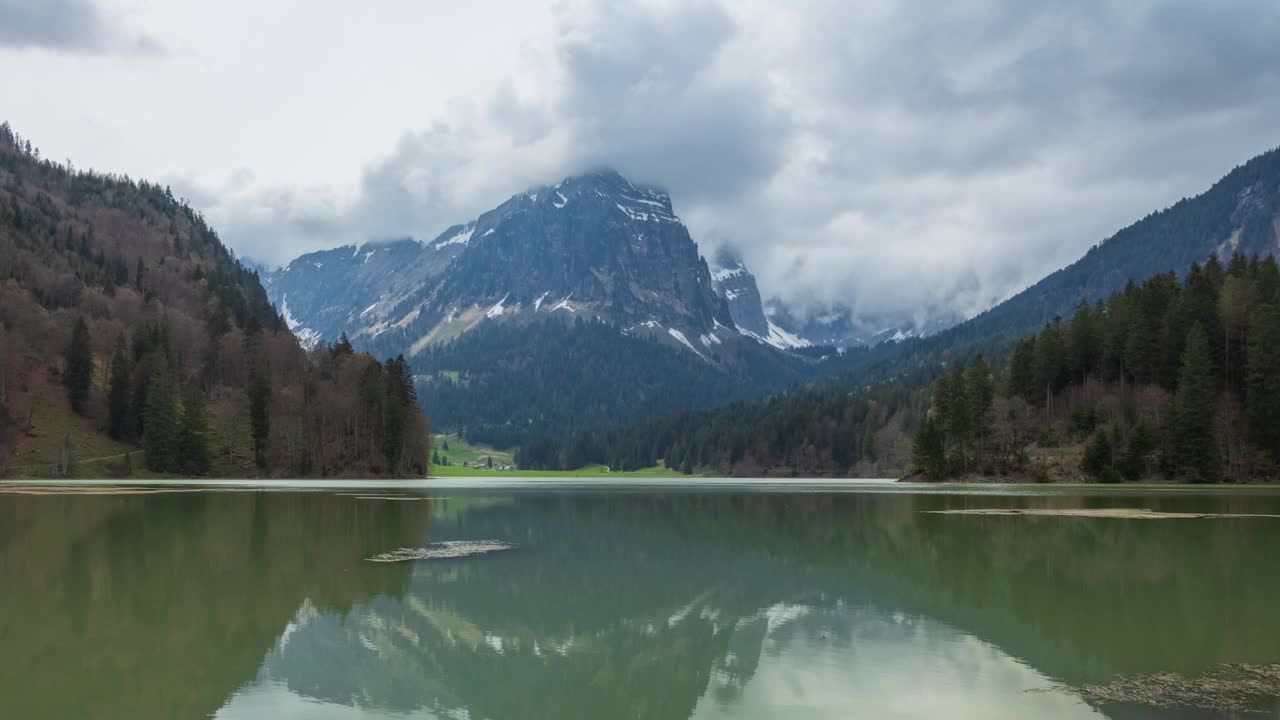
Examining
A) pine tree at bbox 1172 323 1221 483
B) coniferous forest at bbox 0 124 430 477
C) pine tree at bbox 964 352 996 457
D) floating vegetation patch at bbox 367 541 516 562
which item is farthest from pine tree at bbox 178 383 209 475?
pine tree at bbox 1172 323 1221 483

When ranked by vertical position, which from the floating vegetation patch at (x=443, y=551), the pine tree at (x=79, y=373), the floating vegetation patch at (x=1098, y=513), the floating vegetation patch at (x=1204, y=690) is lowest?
the floating vegetation patch at (x=1098, y=513)

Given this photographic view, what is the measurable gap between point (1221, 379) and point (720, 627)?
369 feet

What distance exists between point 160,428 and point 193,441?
5.16 metres

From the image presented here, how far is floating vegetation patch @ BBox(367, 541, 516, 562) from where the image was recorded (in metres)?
32.7

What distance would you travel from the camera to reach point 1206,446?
326 feet

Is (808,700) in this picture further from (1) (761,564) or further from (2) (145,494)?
(2) (145,494)

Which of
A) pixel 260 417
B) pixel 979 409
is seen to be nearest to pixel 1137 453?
pixel 979 409

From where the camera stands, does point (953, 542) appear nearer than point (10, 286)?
Yes

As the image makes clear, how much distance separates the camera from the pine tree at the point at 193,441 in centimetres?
12619

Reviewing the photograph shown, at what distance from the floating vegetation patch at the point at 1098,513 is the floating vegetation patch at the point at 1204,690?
3815cm

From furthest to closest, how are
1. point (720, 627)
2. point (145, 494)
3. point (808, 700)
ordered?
point (145, 494)
point (720, 627)
point (808, 700)

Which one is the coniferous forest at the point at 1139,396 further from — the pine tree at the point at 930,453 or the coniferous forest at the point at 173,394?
the coniferous forest at the point at 173,394

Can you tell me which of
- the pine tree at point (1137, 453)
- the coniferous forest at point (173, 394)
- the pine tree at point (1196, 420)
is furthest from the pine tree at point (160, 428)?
the pine tree at point (1196, 420)

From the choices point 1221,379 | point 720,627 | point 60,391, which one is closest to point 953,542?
point 720,627
